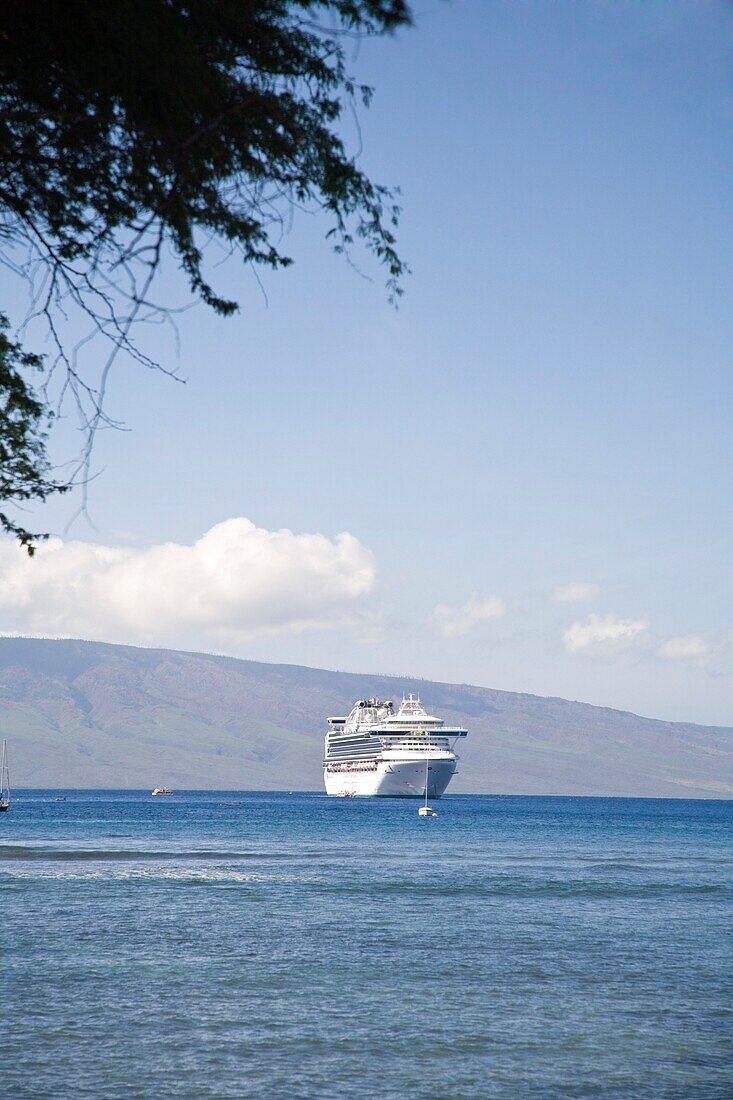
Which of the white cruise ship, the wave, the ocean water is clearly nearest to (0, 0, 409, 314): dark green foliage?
the ocean water

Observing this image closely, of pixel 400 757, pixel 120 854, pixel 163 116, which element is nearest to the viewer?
pixel 163 116

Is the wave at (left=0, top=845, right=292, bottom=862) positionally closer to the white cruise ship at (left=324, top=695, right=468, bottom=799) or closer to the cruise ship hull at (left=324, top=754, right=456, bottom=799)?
the white cruise ship at (left=324, top=695, right=468, bottom=799)

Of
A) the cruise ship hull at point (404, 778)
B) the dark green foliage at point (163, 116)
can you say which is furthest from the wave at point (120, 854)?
the cruise ship hull at point (404, 778)

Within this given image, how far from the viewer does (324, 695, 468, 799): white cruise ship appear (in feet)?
457

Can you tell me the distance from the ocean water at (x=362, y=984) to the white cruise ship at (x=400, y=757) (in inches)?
3881

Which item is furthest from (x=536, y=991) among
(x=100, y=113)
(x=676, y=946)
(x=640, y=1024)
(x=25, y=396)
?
(x=100, y=113)

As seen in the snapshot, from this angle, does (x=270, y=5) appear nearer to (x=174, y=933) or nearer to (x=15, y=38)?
(x=15, y=38)

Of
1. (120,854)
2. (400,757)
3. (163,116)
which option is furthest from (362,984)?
(400,757)

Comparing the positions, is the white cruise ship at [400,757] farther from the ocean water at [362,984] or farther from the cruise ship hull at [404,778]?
the ocean water at [362,984]

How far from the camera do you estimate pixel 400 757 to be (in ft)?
456

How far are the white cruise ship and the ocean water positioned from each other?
98569 millimetres

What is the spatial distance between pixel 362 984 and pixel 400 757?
400 feet

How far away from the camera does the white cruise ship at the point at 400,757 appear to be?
13938cm

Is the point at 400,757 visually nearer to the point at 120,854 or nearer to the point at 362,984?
the point at 120,854
